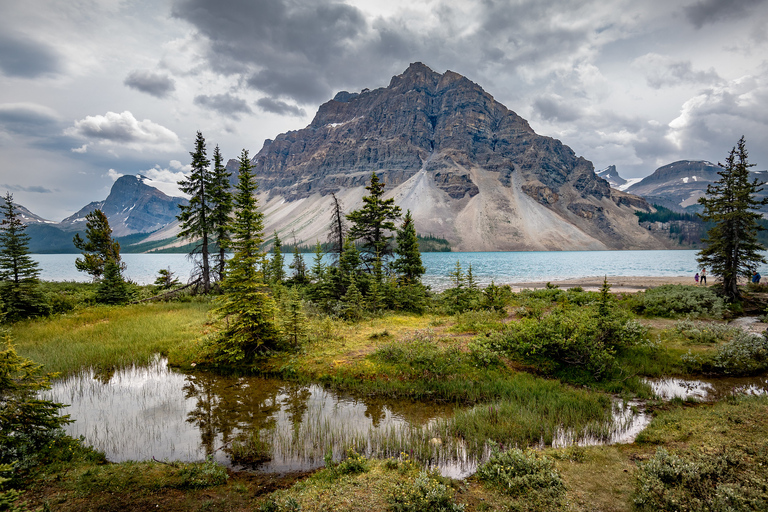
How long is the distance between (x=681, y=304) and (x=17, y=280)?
1773 inches

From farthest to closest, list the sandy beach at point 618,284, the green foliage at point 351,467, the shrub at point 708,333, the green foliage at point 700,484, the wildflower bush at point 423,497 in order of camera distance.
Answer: the sandy beach at point 618,284, the shrub at point 708,333, the green foliage at point 351,467, the wildflower bush at point 423,497, the green foliage at point 700,484

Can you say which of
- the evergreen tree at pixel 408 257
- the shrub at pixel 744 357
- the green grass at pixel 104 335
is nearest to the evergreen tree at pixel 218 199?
the green grass at pixel 104 335

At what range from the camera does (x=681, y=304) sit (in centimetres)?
2155

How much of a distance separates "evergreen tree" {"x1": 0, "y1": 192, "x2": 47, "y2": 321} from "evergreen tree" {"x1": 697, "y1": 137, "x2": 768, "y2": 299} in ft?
155

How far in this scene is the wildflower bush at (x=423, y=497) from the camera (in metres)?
5.06

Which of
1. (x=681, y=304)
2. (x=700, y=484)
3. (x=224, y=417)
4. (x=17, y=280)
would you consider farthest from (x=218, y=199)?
(x=681, y=304)

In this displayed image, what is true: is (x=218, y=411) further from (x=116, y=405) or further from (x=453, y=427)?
(x=453, y=427)

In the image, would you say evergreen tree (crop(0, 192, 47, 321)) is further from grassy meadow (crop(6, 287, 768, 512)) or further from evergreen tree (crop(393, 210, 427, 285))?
evergreen tree (crop(393, 210, 427, 285))

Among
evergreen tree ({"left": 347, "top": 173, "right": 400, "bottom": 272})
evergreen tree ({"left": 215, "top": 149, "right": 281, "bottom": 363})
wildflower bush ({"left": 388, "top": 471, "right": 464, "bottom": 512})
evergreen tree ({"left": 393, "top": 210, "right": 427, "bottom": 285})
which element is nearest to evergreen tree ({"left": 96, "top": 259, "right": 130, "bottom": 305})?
evergreen tree ({"left": 215, "top": 149, "right": 281, "bottom": 363})

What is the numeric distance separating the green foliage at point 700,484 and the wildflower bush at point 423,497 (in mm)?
3114

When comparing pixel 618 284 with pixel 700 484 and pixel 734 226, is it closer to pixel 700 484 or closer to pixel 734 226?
pixel 734 226

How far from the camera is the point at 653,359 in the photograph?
1330 cm

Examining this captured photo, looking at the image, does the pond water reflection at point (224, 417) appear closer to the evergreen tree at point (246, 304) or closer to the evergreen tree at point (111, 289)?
the evergreen tree at point (246, 304)

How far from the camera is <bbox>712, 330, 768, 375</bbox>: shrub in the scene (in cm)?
1203
